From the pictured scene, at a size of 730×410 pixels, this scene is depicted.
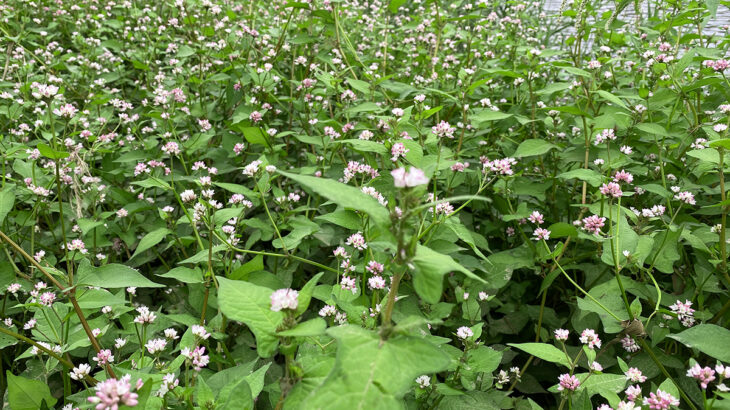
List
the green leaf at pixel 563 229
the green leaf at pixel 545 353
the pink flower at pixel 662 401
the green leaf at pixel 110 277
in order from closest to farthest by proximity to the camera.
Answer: the pink flower at pixel 662 401 → the green leaf at pixel 545 353 → the green leaf at pixel 110 277 → the green leaf at pixel 563 229

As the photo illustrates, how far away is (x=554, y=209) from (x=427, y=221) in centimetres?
108

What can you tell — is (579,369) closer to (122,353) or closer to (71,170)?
(122,353)

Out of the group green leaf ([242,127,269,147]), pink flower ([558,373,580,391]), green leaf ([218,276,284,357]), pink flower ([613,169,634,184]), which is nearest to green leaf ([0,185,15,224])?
green leaf ([242,127,269,147])

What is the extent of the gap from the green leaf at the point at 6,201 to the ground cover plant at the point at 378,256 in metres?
0.02

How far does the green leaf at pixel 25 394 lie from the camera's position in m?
1.49

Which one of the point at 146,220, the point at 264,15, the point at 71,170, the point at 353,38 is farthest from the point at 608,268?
the point at 264,15

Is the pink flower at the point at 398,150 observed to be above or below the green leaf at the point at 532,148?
above

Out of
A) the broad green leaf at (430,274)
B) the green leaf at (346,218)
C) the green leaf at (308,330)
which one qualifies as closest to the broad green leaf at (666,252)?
the green leaf at (346,218)

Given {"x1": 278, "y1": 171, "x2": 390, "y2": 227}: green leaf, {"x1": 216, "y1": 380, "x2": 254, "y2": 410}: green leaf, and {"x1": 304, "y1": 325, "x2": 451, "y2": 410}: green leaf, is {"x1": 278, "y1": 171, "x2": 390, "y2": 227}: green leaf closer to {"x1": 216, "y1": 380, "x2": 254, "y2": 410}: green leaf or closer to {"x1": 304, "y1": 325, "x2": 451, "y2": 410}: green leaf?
{"x1": 304, "y1": 325, "x2": 451, "y2": 410}: green leaf

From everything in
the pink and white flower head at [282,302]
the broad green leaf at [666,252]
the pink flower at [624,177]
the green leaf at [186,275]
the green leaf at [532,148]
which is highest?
the pink and white flower head at [282,302]

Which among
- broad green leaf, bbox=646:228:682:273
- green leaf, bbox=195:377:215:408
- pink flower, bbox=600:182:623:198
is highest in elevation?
pink flower, bbox=600:182:623:198

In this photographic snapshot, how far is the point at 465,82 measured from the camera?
245 cm

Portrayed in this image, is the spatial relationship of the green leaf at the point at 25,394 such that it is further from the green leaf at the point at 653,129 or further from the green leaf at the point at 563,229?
the green leaf at the point at 653,129

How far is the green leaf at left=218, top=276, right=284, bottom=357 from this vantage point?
1.00 meters
